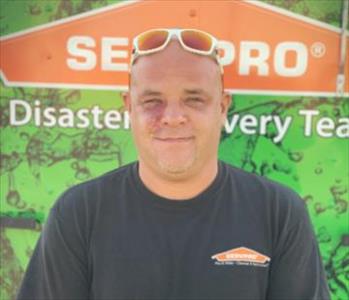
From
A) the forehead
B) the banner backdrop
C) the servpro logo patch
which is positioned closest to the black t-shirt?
the servpro logo patch

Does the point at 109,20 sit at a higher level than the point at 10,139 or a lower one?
higher

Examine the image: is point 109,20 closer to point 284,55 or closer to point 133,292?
point 284,55

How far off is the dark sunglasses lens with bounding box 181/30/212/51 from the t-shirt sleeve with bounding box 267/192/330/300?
0.45 meters

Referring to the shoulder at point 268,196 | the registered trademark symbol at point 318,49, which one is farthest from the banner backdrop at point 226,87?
the shoulder at point 268,196

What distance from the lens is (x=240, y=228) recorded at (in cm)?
128

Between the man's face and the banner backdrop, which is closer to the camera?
the man's face

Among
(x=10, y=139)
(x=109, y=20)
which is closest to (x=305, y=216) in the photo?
(x=109, y=20)

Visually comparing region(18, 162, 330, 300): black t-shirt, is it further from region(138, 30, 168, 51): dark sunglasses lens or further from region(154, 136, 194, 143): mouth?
region(138, 30, 168, 51): dark sunglasses lens

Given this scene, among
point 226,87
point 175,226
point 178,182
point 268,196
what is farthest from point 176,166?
point 226,87

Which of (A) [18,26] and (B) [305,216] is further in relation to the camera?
(A) [18,26]

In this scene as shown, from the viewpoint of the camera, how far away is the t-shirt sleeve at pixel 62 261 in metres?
1.27

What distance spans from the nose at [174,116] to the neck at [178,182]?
0.40 ft

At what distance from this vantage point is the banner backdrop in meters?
2.06

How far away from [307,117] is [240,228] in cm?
95
